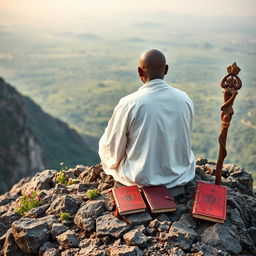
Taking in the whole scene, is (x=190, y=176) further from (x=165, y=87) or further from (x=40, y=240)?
(x=40, y=240)

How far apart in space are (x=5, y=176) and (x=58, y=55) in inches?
5372

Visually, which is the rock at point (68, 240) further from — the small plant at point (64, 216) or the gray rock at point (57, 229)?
the small plant at point (64, 216)

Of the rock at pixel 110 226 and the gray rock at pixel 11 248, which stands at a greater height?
the rock at pixel 110 226

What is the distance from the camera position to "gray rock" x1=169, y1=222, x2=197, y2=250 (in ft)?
15.8

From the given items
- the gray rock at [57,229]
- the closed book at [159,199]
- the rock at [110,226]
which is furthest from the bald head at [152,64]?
the gray rock at [57,229]

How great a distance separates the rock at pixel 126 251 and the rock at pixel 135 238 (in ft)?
0.33

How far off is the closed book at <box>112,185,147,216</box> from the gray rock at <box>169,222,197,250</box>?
0.50 m

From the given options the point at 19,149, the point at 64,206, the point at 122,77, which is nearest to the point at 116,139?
the point at 64,206

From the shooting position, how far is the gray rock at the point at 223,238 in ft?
16.0

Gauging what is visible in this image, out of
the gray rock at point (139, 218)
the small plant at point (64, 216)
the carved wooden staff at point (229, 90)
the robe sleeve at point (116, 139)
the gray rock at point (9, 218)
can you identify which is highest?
the carved wooden staff at point (229, 90)

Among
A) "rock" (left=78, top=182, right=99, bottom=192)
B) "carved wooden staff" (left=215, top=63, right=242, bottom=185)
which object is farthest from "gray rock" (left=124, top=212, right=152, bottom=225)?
"carved wooden staff" (left=215, top=63, right=242, bottom=185)

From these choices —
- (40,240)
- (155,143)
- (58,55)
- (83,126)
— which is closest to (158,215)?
(155,143)

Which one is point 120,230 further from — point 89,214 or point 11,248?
point 11,248

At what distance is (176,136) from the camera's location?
5656mm
